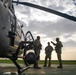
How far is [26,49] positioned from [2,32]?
9.26 feet

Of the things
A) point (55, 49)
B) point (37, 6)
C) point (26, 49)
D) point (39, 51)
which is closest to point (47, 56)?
point (55, 49)

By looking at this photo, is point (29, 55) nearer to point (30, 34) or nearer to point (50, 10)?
point (30, 34)

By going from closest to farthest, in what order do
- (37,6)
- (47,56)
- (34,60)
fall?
(34,60)
(37,6)
(47,56)

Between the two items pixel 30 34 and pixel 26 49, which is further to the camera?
pixel 30 34

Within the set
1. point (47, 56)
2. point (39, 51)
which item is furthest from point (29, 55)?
point (47, 56)

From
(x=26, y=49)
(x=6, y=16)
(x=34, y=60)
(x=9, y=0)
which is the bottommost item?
(x=34, y=60)

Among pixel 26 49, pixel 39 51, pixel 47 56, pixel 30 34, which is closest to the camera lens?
pixel 26 49

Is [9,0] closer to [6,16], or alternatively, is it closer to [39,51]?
[6,16]

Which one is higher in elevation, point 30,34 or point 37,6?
point 37,6

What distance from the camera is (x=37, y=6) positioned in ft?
36.3

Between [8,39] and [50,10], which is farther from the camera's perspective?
[50,10]

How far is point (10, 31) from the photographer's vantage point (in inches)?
277

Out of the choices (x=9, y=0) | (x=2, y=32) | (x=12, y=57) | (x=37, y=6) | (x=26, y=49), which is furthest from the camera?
(x=37, y=6)

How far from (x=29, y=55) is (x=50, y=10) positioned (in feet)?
15.0
